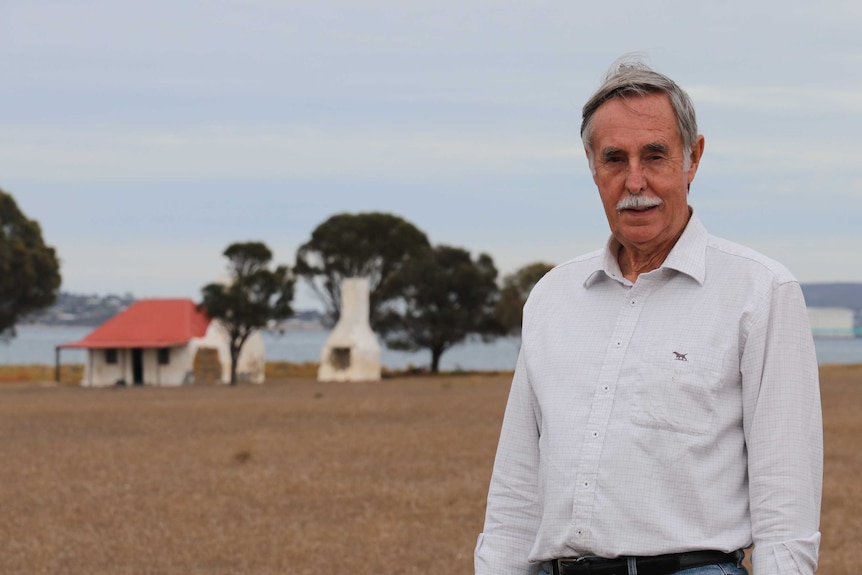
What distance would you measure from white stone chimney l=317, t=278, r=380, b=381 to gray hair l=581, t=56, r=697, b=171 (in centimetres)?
4361

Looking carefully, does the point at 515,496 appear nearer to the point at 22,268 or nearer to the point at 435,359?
the point at 22,268

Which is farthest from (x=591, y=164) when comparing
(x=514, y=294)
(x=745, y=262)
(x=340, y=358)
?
(x=514, y=294)

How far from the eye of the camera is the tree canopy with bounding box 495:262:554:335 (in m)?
51.7

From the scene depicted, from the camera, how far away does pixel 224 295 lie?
41812 millimetres

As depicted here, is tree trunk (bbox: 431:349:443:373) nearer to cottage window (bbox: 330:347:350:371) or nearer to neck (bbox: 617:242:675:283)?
cottage window (bbox: 330:347:350:371)

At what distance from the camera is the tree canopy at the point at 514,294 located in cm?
5169

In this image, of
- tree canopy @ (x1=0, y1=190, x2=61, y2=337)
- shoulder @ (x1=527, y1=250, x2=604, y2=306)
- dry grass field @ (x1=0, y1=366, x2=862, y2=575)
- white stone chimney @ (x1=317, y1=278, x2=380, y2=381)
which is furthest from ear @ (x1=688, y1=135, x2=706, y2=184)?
tree canopy @ (x1=0, y1=190, x2=61, y2=337)

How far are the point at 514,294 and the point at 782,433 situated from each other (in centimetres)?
5108

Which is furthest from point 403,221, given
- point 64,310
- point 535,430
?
point 64,310

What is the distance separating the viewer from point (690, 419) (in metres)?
2.34

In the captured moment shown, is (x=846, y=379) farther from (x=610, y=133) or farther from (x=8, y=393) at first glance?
(x=610, y=133)

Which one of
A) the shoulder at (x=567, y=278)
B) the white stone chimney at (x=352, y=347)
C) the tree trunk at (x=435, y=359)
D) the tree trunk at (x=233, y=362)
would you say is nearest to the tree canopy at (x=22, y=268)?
the tree trunk at (x=233, y=362)

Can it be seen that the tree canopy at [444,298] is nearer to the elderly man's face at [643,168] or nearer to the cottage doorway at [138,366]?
the cottage doorway at [138,366]

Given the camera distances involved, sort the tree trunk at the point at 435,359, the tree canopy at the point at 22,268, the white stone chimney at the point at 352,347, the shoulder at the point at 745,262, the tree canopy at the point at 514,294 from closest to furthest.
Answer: the shoulder at the point at 745,262, the white stone chimney at the point at 352,347, the tree canopy at the point at 22,268, the tree canopy at the point at 514,294, the tree trunk at the point at 435,359
